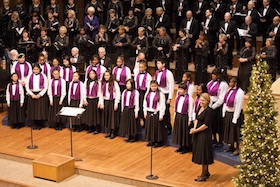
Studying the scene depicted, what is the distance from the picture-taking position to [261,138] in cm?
638

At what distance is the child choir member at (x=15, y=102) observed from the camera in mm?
9953

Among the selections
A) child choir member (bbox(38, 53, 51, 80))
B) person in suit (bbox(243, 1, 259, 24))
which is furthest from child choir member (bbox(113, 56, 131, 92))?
person in suit (bbox(243, 1, 259, 24))

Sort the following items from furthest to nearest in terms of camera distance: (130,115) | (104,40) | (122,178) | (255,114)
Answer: (104,40) → (130,115) → (122,178) → (255,114)

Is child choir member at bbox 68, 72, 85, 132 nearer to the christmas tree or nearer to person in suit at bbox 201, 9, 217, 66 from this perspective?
person in suit at bbox 201, 9, 217, 66

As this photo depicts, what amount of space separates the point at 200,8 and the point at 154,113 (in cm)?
377

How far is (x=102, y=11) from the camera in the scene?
13008 millimetres

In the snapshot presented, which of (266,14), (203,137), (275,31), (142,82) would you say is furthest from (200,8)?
(203,137)

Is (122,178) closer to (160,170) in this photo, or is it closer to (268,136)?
(160,170)

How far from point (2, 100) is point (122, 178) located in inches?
146

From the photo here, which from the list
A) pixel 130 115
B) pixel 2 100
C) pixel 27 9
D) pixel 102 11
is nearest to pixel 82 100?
pixel 130 115

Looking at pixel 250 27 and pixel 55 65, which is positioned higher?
pixel 250 27

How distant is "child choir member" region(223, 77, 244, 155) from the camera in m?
8.16

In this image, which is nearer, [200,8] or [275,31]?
[275,31]

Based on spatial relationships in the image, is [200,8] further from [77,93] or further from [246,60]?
[77,93]
